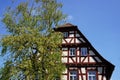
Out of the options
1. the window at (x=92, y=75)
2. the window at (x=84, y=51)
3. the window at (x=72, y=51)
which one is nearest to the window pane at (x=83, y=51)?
the window at (x=84, y=51)

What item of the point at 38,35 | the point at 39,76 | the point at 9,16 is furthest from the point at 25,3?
the point at 39,76

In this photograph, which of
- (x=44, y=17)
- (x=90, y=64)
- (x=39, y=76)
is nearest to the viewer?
(x=39, y=76)

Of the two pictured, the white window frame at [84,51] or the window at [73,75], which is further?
the white window frame at [84,51]

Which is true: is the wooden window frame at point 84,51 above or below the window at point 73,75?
above

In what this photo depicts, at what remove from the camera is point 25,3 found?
27.0m

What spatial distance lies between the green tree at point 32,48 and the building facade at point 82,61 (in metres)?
4.66

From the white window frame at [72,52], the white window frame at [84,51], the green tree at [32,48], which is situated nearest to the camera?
the green tree at [32,48]

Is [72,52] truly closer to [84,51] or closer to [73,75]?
[84,51]

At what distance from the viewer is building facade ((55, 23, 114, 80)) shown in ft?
97.3

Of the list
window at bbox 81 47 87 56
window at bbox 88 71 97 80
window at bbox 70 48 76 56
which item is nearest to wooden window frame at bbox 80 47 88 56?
window at bbox 81 47 87 56

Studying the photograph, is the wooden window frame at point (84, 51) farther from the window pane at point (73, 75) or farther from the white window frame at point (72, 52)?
the window pane at point (73, 75)

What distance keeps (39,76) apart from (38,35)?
3.63 metres

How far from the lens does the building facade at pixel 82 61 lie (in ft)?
97.3

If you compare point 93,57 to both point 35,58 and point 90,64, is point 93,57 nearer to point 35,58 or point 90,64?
point 90,64
